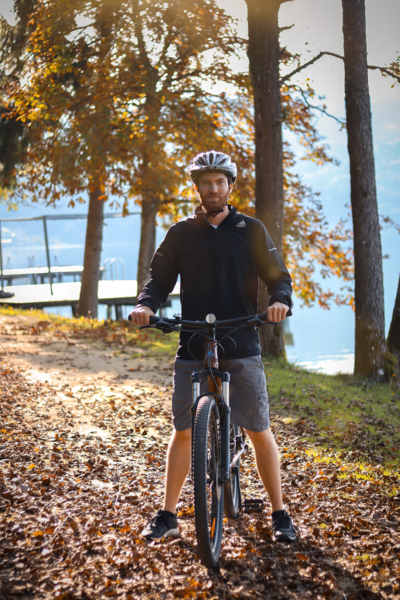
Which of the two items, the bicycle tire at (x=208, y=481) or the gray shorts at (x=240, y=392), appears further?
the gray shorts at (x=240, y=392)

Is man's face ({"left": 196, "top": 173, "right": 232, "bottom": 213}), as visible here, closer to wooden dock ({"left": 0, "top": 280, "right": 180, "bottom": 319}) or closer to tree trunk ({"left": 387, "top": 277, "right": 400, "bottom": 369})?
tree trunk ({"left": 387, "top": 277, "right": 400, "bottom": 369})

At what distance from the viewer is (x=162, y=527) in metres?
3.54

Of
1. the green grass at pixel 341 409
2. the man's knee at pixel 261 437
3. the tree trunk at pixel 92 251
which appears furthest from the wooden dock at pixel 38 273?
the man's knee at pixel 261 437

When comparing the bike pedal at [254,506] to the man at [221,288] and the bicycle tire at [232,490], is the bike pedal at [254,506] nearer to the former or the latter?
the bicycle tire at [232,490]

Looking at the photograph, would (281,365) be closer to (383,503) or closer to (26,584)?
(383,503)

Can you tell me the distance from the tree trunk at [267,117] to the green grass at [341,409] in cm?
183

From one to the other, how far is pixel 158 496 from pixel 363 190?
6.80 meters

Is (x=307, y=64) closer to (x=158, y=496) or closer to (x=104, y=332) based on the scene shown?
(x=104, y=332)

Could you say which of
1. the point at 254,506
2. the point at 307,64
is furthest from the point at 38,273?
the point at 254,506

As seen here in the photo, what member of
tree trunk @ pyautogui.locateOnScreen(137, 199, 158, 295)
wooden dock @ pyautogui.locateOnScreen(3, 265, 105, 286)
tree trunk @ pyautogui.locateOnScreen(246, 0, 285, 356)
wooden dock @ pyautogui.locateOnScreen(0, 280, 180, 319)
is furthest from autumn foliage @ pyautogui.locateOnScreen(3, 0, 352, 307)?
wooden dock @ pyautogui.locateOnScreen(3, 265, 105, 286)

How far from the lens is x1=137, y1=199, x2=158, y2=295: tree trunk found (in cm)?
1589

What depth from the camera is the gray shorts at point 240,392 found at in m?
3.40

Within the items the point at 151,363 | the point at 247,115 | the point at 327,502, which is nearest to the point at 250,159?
the point at 247,115

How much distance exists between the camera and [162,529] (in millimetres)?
3537
